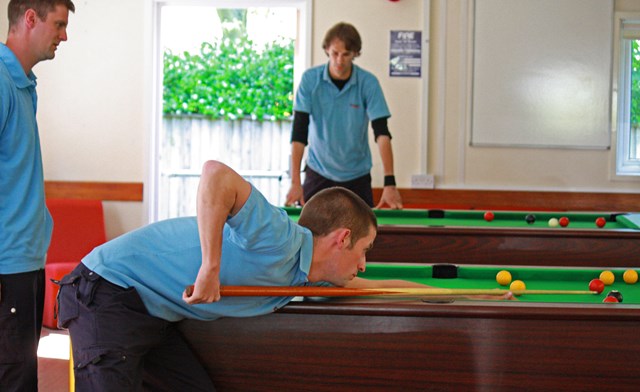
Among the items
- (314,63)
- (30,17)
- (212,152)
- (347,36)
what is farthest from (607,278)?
(212,152)

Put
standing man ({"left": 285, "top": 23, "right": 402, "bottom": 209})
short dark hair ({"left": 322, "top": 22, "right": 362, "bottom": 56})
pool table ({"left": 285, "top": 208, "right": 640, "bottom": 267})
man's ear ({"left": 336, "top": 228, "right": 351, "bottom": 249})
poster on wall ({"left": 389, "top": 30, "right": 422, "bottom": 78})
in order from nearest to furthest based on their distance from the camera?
man's ear ({"left": 336, "top": 228, "right": 351, "bottom": 249}), pool table ({"left": 285, "top": 208, "right": 640, "bottom": 267}), short dark hair ({"left": 322, "top": 22, "right": 362, "bottom": 56}), standing man ({"left": 285, "top": 23, "right": 402, "bottom": 209}), poster on wall ({"left": 389, "top": 30, "right": 422, "bottom": 78})

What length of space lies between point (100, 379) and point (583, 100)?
4.61 meters

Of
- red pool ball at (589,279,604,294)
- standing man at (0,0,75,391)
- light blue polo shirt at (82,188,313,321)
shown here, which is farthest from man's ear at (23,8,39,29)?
red pool ball at (589,279,604,294)

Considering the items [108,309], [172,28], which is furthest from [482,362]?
[172,28]

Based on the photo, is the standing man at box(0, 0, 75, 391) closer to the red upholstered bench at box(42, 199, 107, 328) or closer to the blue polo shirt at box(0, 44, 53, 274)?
the blue polo shirt at box(0, 44, 53, 274)

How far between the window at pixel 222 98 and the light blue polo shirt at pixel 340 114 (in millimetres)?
2977

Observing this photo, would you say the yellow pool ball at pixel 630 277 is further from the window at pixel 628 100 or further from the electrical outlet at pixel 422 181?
the window at pixel 628 100

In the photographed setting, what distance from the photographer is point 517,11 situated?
5.78 metres

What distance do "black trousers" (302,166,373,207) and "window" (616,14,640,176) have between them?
6.56ft

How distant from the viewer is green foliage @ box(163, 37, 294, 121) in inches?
328

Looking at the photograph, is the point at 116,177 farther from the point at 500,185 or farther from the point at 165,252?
the point at 165,252

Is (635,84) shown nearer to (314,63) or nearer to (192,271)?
(314,63)

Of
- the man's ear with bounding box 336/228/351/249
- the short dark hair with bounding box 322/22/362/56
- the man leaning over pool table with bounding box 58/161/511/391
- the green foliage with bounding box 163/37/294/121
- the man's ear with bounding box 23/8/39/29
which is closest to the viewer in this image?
the man leaning over pool table with bounding box 58/161/511/391

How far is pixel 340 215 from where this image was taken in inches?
80.2
